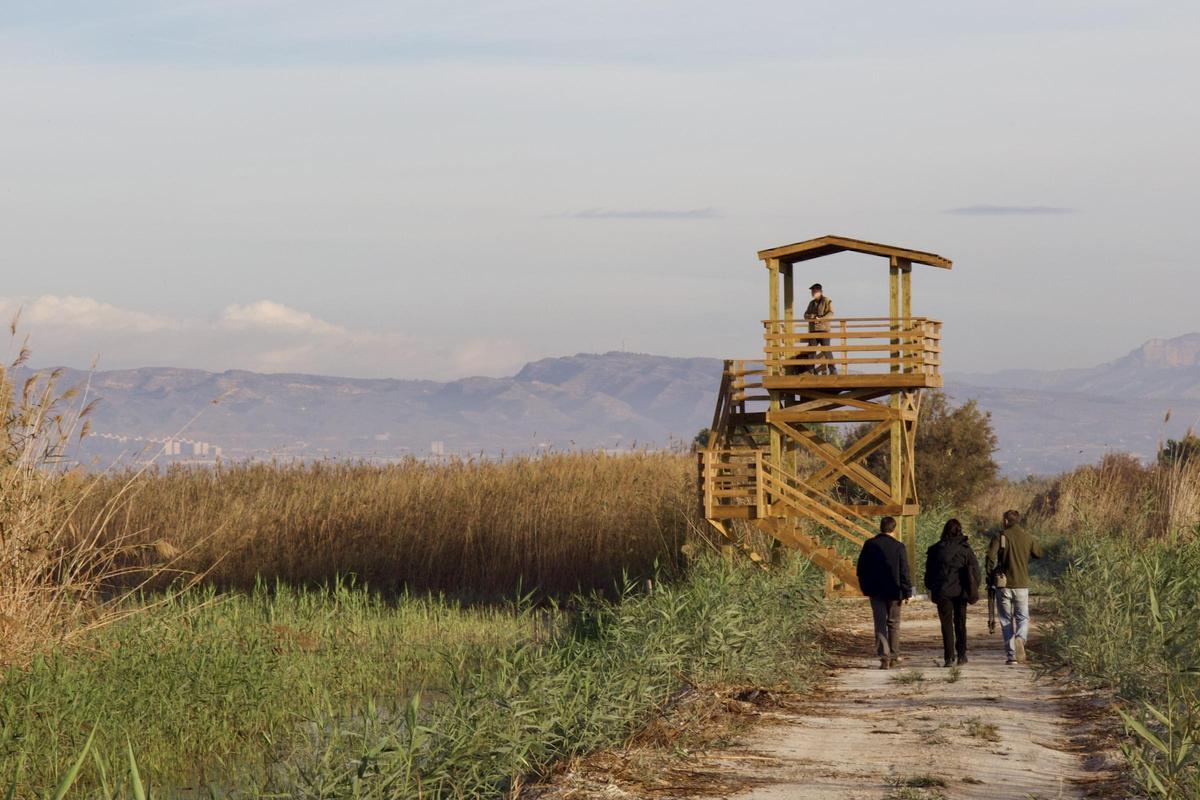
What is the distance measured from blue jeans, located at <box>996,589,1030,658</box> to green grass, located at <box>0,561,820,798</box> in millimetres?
2144

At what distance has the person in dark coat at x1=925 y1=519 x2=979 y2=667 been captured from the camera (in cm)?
1812

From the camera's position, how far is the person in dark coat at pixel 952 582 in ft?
59.5

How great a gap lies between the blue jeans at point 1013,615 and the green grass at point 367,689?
7.03 ft

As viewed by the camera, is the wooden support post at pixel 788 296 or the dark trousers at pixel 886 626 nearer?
the dark trousers at pixel 886 626

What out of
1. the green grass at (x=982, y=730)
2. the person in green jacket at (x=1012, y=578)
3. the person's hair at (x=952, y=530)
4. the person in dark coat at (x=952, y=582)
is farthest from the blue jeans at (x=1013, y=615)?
the green grass at (x=982, y=730)

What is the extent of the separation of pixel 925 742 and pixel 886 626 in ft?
18.2

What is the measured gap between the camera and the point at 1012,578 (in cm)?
1822

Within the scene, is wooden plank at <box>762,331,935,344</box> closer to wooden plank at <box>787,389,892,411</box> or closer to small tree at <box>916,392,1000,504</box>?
wooden plank at <box>787,389,892,411</box>

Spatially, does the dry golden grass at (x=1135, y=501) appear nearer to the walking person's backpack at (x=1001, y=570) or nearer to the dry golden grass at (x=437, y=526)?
the walking person's backpack at (x=1001, y=570)

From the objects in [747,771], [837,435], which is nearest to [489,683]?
[747,771]

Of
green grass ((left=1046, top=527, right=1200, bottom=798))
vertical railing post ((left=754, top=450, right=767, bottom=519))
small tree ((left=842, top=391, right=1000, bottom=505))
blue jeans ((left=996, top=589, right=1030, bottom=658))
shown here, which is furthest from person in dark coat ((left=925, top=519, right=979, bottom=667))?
small tree ((left=842, top=391, right=1000, bottom=505))

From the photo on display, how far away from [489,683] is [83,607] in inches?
287

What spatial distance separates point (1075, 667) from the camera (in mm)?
16781

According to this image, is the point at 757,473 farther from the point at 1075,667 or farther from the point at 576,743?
the point at 576,743
